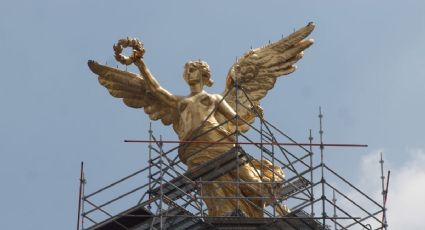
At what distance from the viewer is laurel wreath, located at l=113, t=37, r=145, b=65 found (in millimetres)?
111938

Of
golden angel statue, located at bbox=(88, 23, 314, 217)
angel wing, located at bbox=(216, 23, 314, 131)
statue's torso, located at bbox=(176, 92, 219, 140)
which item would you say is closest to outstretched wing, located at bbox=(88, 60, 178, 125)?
golden angel statue, located at bbox=(88, 23, 314, 217)

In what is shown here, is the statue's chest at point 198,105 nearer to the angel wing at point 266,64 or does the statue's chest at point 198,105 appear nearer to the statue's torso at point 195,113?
the statue's torso at point 195,113

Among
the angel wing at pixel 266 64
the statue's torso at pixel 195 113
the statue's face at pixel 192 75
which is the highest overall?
the angel wing at pixel 266 64

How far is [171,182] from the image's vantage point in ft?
363

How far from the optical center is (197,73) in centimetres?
11288

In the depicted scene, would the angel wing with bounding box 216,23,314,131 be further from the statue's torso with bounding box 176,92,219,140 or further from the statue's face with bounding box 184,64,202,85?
the statue's torso with bounding box 176,92,219,140

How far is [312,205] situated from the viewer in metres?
110

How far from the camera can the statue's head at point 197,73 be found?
370ft

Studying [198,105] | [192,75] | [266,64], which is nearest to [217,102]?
[198,105]

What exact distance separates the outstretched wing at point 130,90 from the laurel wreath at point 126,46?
1.04m

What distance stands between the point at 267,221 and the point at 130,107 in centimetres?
530

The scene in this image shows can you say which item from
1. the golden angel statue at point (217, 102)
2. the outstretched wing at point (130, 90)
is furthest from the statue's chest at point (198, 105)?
the outstretched wing at point (130, 90)

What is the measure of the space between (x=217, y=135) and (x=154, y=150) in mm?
1631

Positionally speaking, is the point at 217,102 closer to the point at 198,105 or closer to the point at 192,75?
the point at 198,105
